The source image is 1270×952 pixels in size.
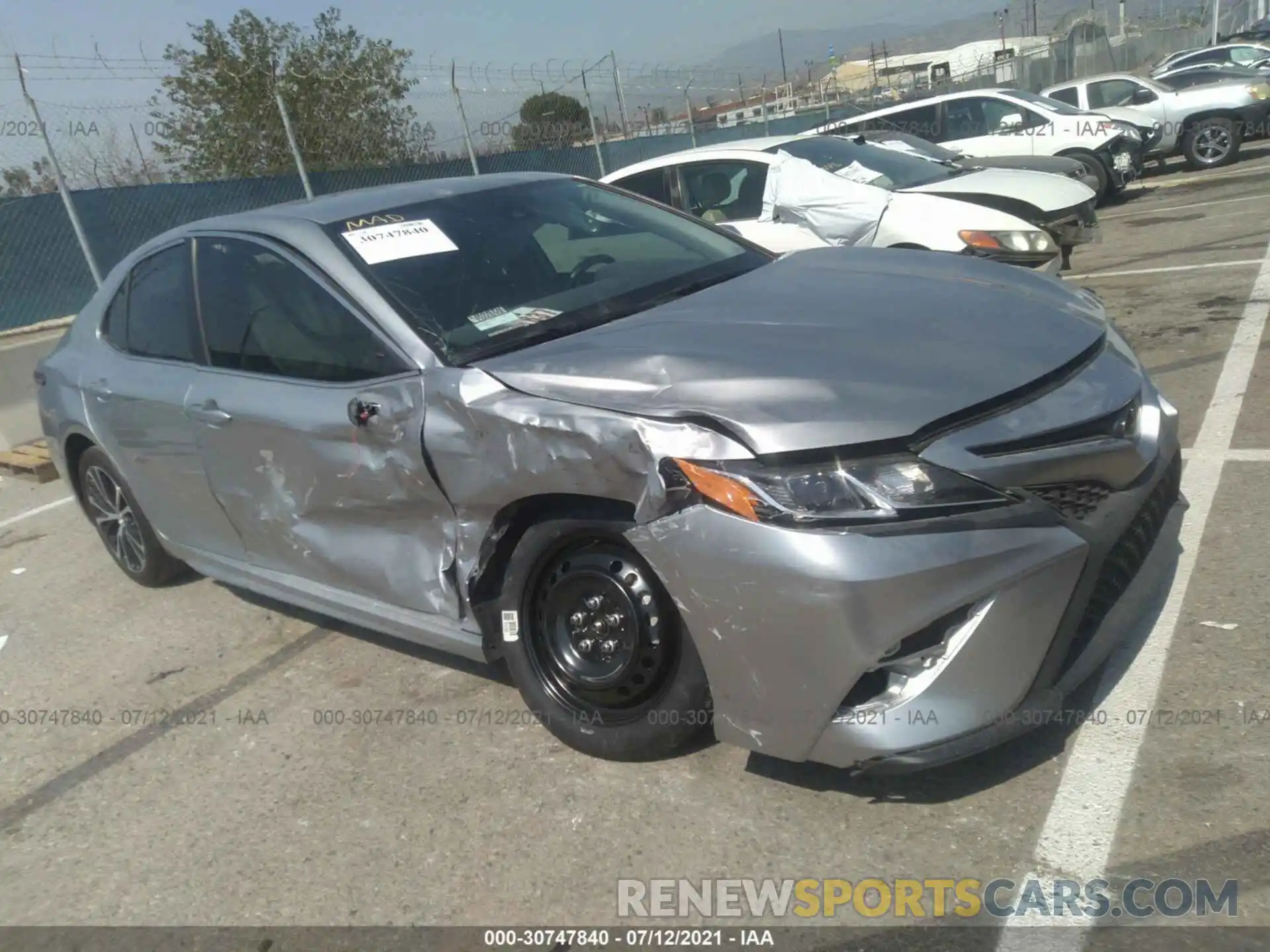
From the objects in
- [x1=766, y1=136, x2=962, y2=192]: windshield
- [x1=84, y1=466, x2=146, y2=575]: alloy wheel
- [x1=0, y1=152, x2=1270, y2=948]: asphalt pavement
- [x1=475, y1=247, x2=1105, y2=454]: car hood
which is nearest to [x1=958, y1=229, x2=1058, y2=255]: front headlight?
[x1=766, y1=136, x2=962, y2=192]: windshield

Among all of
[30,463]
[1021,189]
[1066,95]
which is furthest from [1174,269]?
[1066,95]

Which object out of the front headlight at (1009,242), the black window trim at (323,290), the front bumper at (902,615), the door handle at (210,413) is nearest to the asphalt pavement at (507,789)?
the front bumper at (902,615)

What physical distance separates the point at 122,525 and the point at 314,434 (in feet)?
7.16

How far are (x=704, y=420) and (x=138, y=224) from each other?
11481mm

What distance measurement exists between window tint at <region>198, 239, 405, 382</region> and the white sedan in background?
4.05 m

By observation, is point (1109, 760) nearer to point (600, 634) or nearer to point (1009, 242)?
point (600, 634)

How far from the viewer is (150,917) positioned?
9.59 feet

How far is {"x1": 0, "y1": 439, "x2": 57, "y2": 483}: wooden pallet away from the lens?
308 inches

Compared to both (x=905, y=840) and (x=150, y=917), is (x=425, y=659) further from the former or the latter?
(x=905, y=840)

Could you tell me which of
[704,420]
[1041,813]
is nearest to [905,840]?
[1041,813]

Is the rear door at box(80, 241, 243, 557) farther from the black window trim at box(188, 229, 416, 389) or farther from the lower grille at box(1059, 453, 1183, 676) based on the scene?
the lower grille at box(1059, 453, 1183, 676)

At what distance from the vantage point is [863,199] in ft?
25.7

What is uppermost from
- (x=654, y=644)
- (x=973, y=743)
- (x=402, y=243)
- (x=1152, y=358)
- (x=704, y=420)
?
(x=402, y=243)

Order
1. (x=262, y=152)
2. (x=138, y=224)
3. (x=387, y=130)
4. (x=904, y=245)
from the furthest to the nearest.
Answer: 1. (x=387, y=130)
2. (x=262, y=152)
3. (x=138, y=224)
4. (x=904, y=245)
